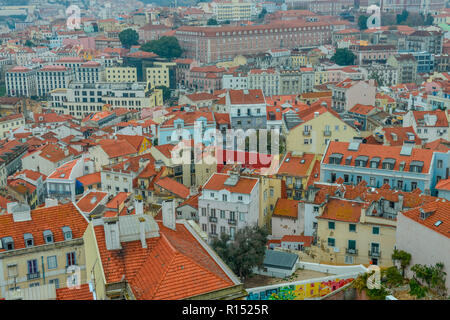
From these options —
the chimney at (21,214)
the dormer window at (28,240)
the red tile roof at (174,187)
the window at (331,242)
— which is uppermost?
the chimney at (21,214)

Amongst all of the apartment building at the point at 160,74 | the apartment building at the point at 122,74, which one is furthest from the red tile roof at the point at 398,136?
the apartment building at the point at 122,74

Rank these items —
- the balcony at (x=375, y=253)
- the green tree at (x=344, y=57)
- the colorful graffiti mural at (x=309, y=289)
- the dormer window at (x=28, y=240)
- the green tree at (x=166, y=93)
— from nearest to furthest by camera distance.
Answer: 1. the colorful graffiti mural at (x=309, y=289)
2. the dormer window at (x=28, y=240)
3. the balcony at (x=375, y=253)
4. the green tree at (x=166, y=93)
5. the green tree at (x=344, y=57)

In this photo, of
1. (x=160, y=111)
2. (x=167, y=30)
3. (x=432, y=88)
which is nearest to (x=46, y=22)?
(x=167, y=30)

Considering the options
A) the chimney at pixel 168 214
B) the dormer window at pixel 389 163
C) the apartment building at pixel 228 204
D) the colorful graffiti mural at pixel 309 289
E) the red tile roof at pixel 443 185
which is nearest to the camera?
the chimney at pixel 168 214

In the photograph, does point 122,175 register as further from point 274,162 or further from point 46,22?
point 46,22

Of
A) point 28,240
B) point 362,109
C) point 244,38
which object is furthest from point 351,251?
point 244,38

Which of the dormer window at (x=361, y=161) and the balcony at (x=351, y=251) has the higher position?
the dormer window at (x=361, y=161)

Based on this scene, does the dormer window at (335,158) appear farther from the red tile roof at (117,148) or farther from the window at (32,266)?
the red tile roof at (117,148)
